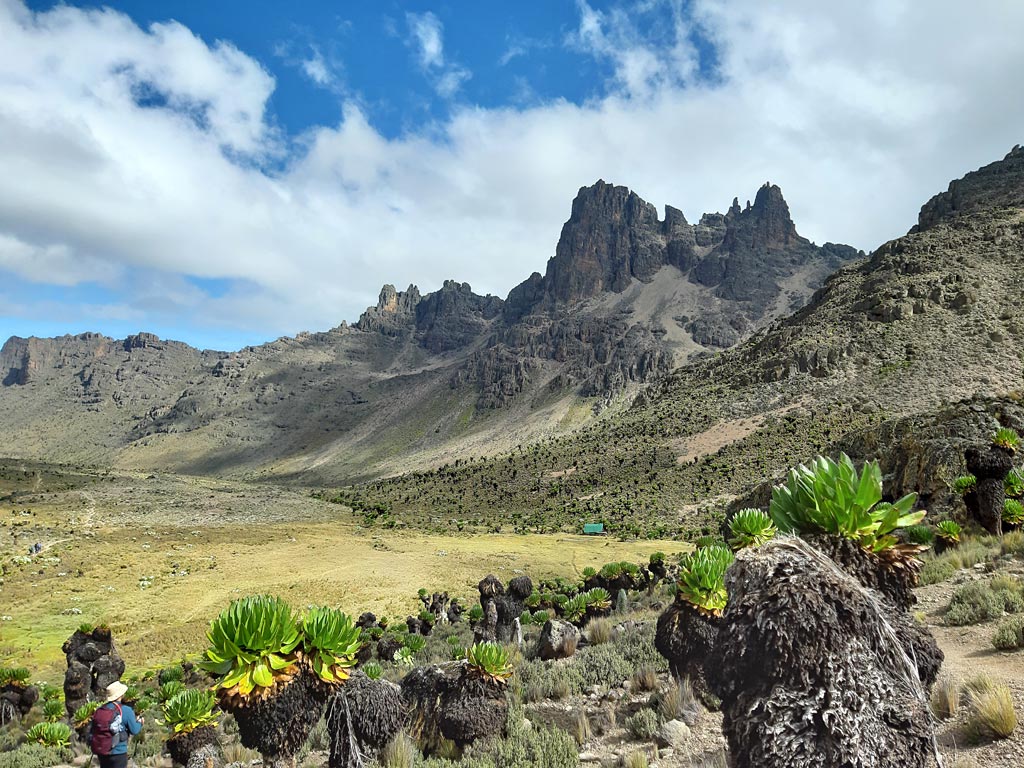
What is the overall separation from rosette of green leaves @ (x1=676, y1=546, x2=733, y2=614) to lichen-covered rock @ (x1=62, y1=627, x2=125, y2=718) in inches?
624

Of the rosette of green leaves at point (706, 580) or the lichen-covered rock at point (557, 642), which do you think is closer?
the rosette of green leaves at point (706, 580)

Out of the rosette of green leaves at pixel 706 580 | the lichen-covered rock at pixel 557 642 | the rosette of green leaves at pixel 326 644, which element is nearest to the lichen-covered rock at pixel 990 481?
the rosette of green leaves at pixel 706 580

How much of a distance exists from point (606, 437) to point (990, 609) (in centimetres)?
7768

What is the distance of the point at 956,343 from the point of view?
61469mm

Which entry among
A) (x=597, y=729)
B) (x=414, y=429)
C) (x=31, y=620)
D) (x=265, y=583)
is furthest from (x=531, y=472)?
(x=414, y=429)

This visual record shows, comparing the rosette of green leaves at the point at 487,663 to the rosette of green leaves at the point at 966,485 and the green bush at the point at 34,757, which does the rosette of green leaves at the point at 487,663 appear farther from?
the rosette of green leaves at the point at 966,485

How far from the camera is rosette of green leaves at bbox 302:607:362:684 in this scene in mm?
6160

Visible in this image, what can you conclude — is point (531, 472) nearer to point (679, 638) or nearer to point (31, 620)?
point (31, 620)

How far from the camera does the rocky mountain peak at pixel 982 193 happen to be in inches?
3487

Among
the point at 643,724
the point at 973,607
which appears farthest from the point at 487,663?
the point at 973,607

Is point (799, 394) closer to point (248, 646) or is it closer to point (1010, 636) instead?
point (1010, 636)

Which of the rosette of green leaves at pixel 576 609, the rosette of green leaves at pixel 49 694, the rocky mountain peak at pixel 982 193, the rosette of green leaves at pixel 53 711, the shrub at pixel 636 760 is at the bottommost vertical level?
the rosette of green leaves at pixel 49 694

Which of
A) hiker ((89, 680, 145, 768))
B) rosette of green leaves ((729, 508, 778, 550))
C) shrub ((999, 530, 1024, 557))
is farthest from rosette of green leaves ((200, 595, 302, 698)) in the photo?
shrub ((999, 530, 1024, 557))

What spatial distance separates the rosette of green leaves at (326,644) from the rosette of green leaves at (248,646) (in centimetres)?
25
